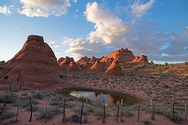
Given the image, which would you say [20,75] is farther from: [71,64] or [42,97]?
[71,64]

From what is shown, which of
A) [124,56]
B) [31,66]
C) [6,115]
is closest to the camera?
[6,115]

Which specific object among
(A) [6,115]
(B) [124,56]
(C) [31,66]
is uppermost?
(B) [124,56]

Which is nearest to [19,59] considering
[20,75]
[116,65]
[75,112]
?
[20,75]

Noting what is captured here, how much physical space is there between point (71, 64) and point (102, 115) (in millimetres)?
45379

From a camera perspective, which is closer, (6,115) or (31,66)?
(6,115)

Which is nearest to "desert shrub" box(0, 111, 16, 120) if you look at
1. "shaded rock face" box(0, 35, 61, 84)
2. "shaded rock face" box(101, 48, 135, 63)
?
"shaded rock face" box(0, 35, 61, 84)

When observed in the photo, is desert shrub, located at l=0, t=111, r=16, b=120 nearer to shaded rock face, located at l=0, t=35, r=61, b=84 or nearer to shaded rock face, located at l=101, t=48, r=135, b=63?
shaded rock face, located at l=0, t=35, r=61, b=84

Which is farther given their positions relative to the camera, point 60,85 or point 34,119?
point 60,85

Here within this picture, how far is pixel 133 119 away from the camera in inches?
382

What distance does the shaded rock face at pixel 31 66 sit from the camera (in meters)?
23.1

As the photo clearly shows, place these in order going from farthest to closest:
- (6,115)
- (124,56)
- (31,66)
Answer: (124,56) → (31,66) → (6,115)

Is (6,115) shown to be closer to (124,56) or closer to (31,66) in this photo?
(31,66)

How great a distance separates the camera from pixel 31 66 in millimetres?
24891

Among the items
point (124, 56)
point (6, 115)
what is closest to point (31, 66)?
point (6, 115)
